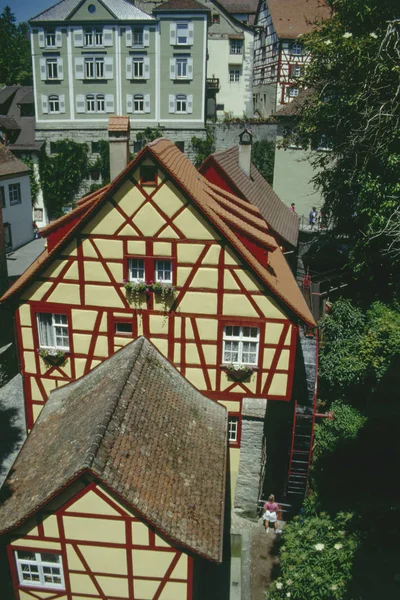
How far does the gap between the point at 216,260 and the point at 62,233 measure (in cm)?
454

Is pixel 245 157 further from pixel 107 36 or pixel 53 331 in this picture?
pixel 107 36

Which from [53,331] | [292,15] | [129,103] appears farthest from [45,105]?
[53,331]

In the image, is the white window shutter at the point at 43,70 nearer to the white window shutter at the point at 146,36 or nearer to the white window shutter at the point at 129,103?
the white window shutter at the point at 129,103

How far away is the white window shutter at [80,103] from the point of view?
41.4 meters

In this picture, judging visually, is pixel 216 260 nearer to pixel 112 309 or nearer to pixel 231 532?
pixel 112 309

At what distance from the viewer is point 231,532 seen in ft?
50.3

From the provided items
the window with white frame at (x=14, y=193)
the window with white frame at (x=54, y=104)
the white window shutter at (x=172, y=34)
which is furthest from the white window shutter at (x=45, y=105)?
the white window shutter at (x=172, y=34)

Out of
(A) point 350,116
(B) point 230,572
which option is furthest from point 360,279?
(B) point 230,572

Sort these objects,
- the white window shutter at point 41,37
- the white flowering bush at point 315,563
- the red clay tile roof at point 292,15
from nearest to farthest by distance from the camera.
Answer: the white flowering bush at point 315,563 < the white window shutter at point 41,37 < the red clay tile roof at point 292,15

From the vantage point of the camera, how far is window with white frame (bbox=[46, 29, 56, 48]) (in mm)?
40281

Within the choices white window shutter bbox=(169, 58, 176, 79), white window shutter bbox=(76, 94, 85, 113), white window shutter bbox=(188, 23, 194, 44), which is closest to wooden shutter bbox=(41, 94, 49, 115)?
white window shutter bbox=(76, 94, 85, 113)

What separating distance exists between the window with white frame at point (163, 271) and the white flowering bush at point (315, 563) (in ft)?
23.6

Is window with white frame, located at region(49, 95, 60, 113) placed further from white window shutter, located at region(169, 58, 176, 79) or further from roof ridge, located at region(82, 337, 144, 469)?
roof ridge, located at region(82, 337, 144, 469)

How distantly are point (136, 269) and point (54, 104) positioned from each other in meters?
32.3
